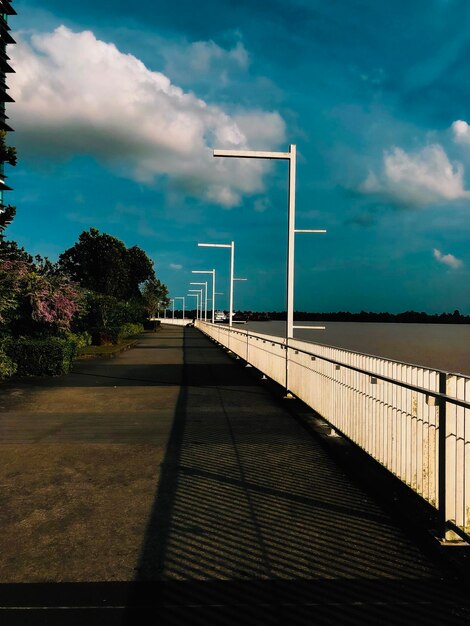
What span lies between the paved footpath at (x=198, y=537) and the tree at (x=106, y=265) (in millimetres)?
38714

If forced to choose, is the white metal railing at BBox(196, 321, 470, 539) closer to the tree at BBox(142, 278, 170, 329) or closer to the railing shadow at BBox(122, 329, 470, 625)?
the railing shadow at BBox(122, 329, 470, 625)

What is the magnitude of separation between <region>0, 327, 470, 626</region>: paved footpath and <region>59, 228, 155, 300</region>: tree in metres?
38.7

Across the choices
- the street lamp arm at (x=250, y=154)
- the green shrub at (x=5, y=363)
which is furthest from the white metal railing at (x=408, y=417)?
the green shrub at (x=5, y=363)

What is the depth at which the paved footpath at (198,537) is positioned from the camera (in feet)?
9.80

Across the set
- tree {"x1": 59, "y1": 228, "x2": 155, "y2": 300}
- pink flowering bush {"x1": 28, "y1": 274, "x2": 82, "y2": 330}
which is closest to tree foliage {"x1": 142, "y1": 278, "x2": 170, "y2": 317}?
tree {"x1": 59, "y1": 228, "x2": 155, "y2": 300}

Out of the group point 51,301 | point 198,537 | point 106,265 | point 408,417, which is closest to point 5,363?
point 51,301

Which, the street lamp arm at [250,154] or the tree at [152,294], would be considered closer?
the street lamp arm at [250,154]

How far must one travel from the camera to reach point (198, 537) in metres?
3.90

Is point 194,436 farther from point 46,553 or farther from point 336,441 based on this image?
point 46,553

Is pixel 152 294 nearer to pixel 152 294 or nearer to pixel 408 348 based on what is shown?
pixel 152 294

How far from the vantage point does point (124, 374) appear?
1577 cm

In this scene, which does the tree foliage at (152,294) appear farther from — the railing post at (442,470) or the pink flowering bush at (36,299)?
the railing post at (442,470)

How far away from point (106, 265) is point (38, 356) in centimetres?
3954

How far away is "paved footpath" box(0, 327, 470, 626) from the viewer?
2.99 meters
